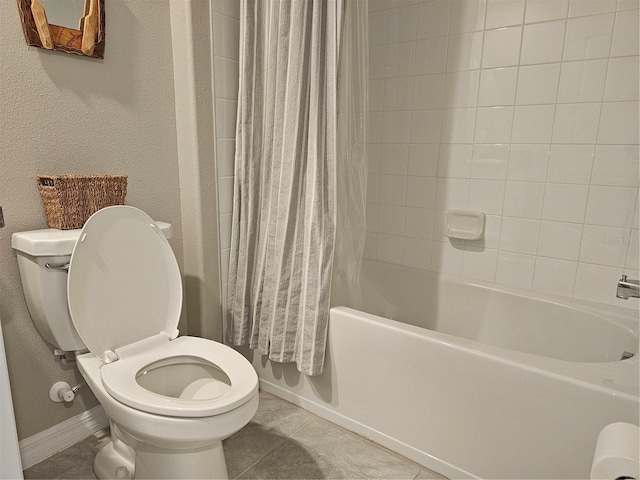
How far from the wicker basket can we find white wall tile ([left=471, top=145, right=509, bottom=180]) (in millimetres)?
1558

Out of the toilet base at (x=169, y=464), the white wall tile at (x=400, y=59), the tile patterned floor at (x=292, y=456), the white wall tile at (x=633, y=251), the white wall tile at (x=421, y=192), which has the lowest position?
the tile patterned floor at (x=292, y=456)

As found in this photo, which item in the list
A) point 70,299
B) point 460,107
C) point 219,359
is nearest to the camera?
point 70,299

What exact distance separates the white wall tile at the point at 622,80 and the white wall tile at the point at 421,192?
2.61ft

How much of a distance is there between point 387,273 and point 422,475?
103cm

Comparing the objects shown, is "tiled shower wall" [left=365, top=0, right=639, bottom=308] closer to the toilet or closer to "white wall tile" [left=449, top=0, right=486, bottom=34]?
"white wall tile" [left=449, top=0, right=486, bottom=34]

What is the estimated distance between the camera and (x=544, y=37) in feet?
5.70

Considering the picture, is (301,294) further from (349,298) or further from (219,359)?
(219,359)

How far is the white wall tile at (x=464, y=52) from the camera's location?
1.90 metres

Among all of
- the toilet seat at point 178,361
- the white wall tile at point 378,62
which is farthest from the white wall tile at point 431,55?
the toilet seat at point 178,361

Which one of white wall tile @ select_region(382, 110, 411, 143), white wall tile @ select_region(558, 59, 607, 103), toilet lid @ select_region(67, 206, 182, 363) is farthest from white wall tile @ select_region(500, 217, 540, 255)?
toilet lid @ select_region(67, 206, 182, 363)

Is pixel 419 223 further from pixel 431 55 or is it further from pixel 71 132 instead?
pixel 71 132

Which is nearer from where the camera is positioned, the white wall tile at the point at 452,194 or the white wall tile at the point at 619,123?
the white wall tile at the point at 619,123

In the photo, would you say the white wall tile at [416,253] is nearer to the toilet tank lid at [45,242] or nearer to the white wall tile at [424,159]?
the white wall tile at [424,159]

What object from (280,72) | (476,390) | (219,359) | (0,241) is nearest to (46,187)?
(0,241)
